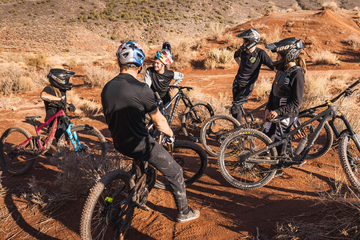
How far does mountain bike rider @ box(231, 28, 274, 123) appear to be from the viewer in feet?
13.6

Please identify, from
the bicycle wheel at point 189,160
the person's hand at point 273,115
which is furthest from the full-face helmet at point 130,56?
the person's hand at point 273,115

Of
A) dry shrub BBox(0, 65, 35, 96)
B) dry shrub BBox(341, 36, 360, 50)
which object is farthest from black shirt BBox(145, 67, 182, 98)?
dry shrub BBox(341, 36, 360, 50)

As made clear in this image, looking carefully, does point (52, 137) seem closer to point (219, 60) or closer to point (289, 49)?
point (289, 49)

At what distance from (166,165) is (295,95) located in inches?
79.4

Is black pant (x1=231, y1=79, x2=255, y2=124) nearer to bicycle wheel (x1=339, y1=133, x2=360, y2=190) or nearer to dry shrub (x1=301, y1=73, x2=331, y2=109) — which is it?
bicycle wheel (x1=339, y1=133, x2=360, y2=190)

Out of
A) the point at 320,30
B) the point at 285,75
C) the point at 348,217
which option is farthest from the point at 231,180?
the point at 320,30

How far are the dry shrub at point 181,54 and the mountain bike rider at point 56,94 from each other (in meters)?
10.2

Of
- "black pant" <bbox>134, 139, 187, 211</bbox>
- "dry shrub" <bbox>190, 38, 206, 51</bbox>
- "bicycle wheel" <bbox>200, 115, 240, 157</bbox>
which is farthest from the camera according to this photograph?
"dry shrub" <bbox>190, 38, 206, 51</bbox>

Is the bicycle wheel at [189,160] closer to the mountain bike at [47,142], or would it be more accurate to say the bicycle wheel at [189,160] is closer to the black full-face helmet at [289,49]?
the mountain bike at [47,142]

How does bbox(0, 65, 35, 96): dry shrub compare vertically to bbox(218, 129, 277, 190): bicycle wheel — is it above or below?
below

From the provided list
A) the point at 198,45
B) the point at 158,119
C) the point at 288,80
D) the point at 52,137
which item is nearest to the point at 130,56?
the point at 158,119

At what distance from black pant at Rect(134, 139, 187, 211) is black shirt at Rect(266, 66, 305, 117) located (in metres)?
1.68

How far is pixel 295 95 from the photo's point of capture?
10.1ft

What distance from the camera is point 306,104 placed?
22.2 ft
